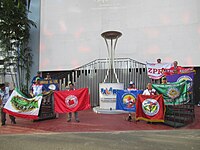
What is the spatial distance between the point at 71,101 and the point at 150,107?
→ 322 cm

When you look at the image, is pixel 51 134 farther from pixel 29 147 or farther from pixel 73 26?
pixel 73 26

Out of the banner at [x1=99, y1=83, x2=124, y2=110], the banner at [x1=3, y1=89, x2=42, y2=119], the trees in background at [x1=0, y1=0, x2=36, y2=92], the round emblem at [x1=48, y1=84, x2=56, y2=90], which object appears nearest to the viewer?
the banner at [x1=3, y1=89, x2=42, y2=119]

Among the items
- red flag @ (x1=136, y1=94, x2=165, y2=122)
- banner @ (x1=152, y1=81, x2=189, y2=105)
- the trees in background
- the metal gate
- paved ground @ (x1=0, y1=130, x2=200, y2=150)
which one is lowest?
paved ground @ (x1=0, y1=130, x2=200, y2=150)

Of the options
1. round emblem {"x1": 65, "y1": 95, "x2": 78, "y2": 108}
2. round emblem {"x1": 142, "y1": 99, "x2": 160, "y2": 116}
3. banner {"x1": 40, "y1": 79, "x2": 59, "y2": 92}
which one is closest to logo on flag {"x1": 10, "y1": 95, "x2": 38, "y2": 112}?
round emblem {"x1": 65, "y1": 95, "x2": 78, "y2": 108}

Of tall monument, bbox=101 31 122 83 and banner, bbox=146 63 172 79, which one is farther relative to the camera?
banner, bbox=146 63 172 79

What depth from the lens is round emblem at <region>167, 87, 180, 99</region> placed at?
24.7ft

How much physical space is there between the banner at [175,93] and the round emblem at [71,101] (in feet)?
11.5

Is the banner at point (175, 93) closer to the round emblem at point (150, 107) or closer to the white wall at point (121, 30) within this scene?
the round emblem at point (150, 107)

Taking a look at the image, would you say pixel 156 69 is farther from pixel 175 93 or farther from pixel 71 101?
pixel 71 101

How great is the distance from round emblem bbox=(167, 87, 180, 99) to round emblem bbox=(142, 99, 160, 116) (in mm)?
602

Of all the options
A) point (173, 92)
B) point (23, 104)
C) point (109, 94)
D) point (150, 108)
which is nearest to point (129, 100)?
point (150, 108)

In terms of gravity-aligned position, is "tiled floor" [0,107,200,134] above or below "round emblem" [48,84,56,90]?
below

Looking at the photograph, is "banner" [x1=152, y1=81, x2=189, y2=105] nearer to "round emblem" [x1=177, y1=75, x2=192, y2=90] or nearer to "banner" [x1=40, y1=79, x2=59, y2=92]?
"round emblem" [x1=177, y1=75, x2=192, y2=90]

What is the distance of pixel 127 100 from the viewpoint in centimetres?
859
